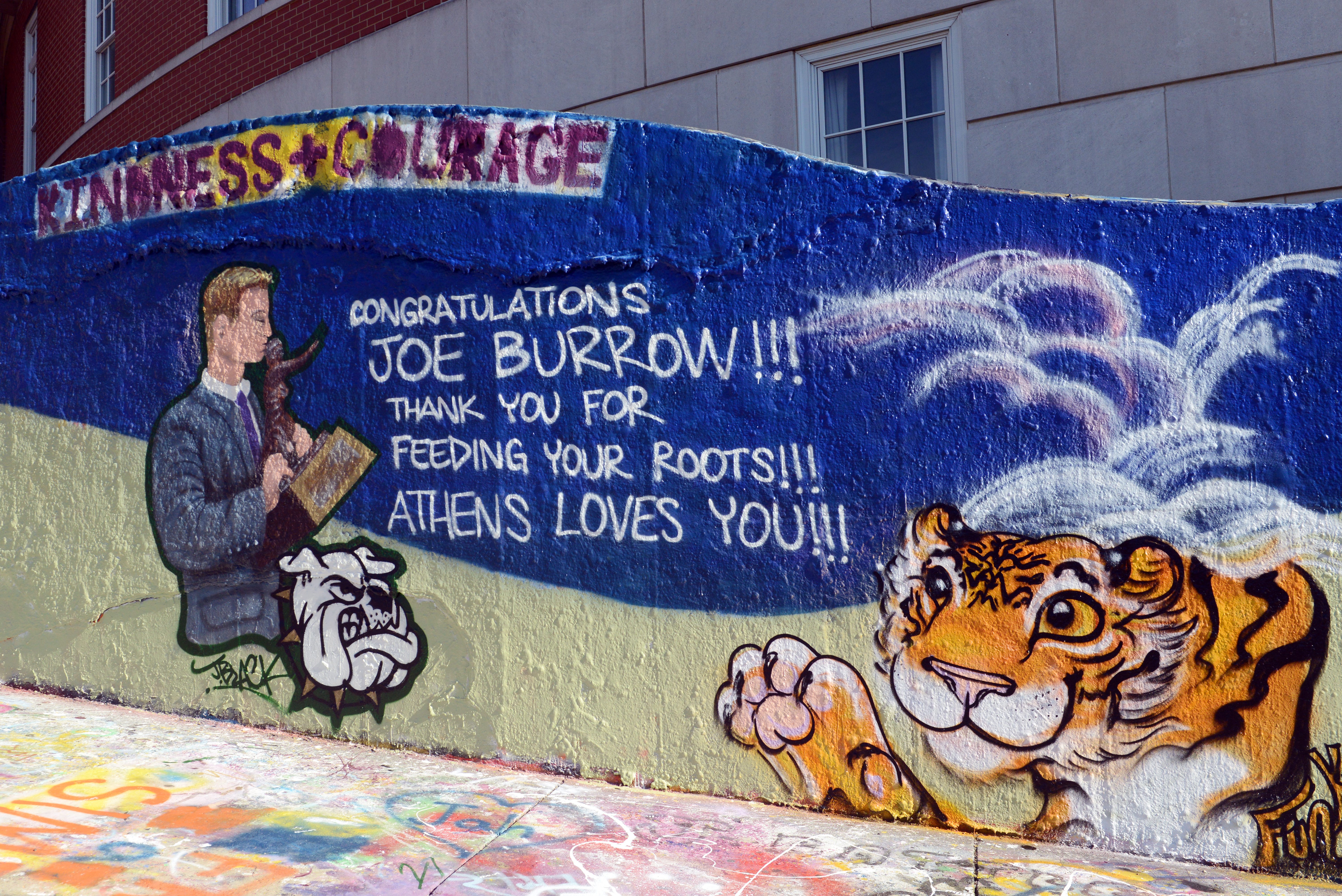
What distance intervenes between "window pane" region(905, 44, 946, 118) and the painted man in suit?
160 inches

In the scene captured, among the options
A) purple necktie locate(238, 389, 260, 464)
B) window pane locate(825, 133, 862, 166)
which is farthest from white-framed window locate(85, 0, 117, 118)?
window pane locate(825, 133, 862, 166)

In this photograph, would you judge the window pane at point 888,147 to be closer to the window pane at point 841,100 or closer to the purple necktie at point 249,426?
the window pane at point 841,100

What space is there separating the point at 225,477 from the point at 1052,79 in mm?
5142

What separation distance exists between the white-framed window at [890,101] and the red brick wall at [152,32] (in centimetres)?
670

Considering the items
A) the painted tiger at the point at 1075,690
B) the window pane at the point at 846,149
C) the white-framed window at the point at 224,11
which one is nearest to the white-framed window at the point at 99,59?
the white-framed window at the point at 224,11

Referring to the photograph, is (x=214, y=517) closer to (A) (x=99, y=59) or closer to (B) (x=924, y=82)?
(B) (x=924, y=82)

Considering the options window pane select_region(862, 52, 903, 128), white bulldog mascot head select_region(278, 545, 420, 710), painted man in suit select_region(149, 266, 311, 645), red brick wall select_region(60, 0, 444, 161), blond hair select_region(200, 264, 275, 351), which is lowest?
white bulldog mascot head select_region(278, 545, 420, 710)

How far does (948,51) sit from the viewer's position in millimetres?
6305

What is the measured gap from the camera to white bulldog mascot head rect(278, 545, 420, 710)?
464 centimetres

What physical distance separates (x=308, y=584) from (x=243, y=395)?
101cm

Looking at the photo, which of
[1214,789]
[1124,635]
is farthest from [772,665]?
[1214,789]

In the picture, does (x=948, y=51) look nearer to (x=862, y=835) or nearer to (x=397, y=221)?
(x=397, y=221)
